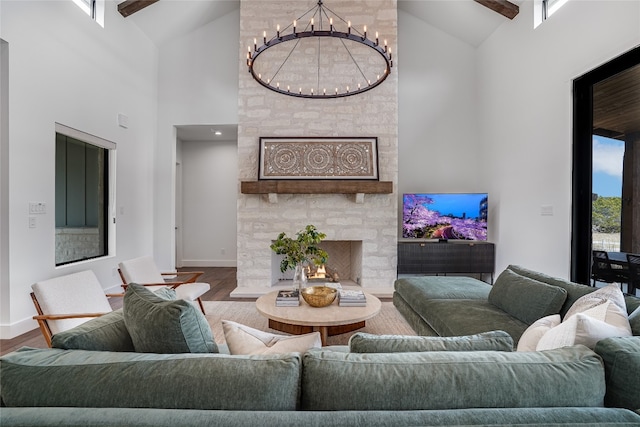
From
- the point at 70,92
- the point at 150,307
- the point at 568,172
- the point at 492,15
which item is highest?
the point at 492,15

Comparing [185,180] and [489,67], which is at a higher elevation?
[489,67]

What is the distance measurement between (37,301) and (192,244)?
4583 mm

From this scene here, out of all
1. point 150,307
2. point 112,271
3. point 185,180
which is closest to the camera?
point 150,307

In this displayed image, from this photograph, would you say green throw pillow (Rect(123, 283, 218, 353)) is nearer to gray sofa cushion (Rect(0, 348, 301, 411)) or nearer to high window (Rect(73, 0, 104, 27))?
gray sofa cushion (Rect(0, 348, 301, 411))

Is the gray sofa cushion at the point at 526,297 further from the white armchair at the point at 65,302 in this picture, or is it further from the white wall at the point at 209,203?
the white wall at the point at 209,203

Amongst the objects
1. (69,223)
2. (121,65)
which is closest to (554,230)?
(69,223)

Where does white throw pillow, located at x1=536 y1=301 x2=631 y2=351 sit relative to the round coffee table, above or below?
above

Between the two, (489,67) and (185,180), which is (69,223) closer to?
(185,180)

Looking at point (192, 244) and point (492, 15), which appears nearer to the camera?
point (492, 15)

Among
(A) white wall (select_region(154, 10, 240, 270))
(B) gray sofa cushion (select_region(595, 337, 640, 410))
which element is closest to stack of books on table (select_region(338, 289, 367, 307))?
(B) gray sofa cushion (select_region(595, 337, 640, 410))

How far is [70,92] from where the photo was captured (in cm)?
366

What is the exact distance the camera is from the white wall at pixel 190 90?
5.32 metres

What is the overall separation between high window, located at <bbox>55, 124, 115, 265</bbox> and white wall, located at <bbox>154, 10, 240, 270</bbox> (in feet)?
3.26

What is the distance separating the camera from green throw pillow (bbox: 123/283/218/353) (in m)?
1.12
